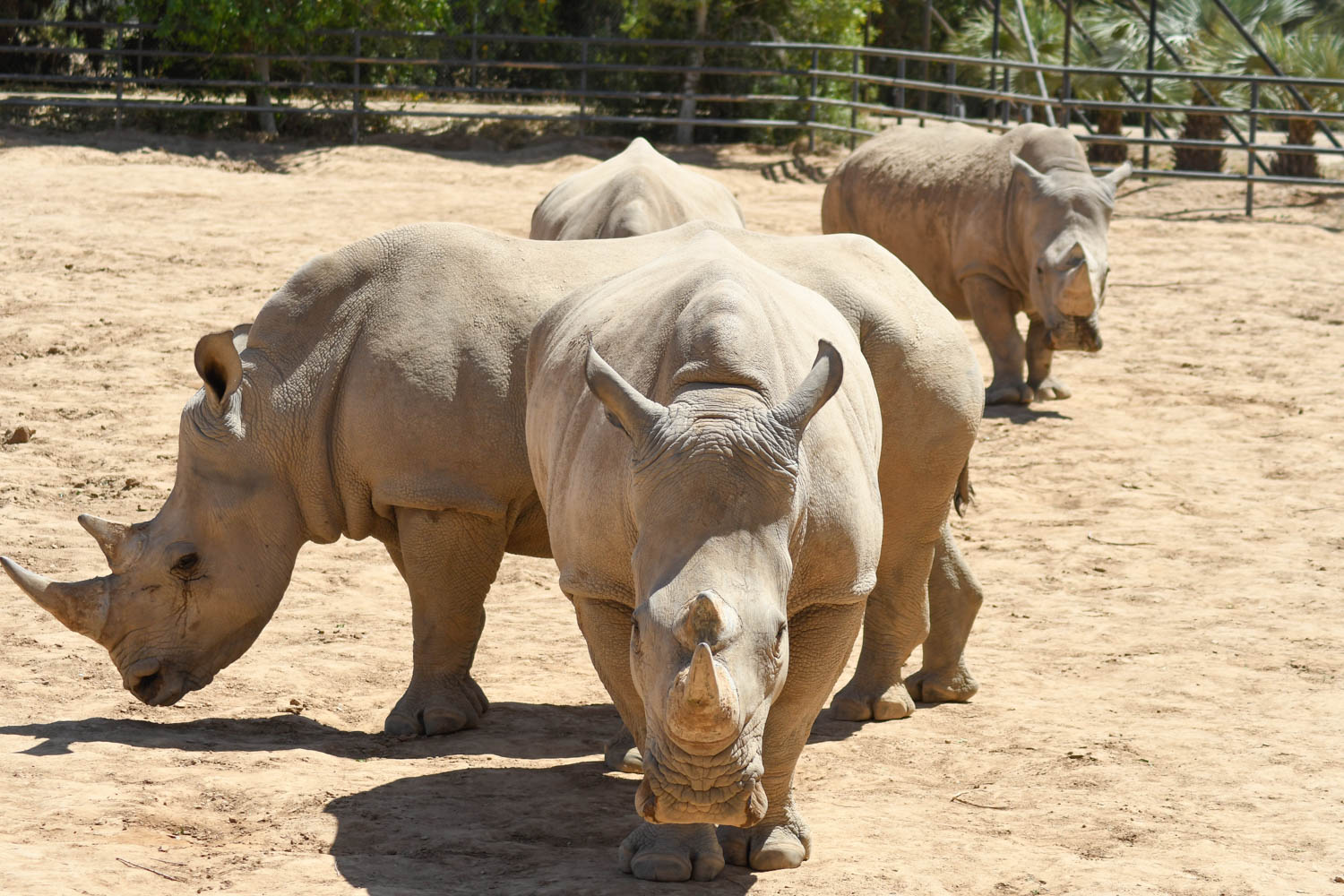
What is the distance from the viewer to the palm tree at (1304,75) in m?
21.1

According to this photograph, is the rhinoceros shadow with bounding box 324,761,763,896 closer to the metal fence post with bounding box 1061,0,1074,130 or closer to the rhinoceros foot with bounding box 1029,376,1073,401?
the rhinoceros foot with bounding box 1029,376,1073,401

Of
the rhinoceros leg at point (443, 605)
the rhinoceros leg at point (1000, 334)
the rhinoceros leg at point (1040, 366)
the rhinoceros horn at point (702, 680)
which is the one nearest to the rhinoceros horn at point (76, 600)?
the rhinoceros leg at point (443, 605)

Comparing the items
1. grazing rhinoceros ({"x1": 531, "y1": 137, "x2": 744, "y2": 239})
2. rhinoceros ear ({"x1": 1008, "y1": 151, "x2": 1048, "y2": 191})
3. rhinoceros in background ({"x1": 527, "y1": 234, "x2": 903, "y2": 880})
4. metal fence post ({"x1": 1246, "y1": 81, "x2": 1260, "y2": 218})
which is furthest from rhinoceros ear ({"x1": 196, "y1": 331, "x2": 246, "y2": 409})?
metal fence post ({"x1": 1246, "y1": 81, "x2": 1260, "y2": 218})

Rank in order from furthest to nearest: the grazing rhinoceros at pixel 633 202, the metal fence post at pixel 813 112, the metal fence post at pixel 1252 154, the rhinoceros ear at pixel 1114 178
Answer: the metal fence post at pixel 813 112, the metal fence post at pixel 1252 154, the rhinoceros ear at pixel 1114 178, the grazing rhinoceros at pixel 633 202

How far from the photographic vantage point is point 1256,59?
23594mm

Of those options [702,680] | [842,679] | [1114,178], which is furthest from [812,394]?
[1114,178]

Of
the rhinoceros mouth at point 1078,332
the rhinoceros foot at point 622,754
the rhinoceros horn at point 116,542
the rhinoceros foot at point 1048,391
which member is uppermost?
the rhinoceros mouth at point 1078,332

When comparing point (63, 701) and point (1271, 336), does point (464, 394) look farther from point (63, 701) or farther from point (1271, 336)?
point (1271, 336)

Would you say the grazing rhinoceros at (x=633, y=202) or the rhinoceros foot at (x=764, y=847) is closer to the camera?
the rhinoceros foot at (x=764, y=847)

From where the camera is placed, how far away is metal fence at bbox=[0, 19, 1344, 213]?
2006cm

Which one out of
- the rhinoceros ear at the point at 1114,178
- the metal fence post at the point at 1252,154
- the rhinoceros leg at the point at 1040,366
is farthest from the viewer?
the metal fence post at the point at 1252,154

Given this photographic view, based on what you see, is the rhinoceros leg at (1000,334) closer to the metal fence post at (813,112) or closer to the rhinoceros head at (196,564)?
the rhinoceros head at (196,564)

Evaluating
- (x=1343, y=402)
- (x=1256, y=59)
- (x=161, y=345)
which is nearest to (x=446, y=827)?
(x=161, y=345)

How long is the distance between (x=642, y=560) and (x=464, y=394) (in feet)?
6.96
